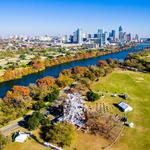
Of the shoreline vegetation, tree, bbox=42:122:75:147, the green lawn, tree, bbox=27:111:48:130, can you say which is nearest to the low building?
the green lawn

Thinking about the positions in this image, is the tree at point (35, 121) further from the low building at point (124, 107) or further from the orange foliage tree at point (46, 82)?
the orange foliage tree at point (46, 82)

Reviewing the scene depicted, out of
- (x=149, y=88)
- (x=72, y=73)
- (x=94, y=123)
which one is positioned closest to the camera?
(x=94, y=123)

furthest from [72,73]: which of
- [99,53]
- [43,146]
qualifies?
[99,53]

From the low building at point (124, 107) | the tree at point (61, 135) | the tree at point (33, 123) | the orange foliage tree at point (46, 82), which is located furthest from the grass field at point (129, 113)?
the orange foliage tree at point (46, 82)

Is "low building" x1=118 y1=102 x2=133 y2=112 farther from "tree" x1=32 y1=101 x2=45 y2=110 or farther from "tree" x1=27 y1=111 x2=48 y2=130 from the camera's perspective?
"tree" x1=27 y1=111 x2=48 y2=130

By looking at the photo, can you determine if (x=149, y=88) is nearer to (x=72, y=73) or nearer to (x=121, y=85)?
(x=121, y=85)

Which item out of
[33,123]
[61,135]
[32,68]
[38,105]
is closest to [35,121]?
[33,123]

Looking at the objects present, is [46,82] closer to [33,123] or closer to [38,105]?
[38,105]
